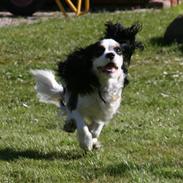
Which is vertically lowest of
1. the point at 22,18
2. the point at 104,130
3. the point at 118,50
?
the point at 22,18

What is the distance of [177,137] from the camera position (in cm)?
748

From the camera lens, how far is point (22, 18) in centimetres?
1864

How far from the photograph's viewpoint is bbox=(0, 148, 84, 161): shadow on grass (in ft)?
21.8

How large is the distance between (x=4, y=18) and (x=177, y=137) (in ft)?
A: 38.7

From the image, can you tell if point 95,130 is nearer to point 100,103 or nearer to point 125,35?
point 100,103

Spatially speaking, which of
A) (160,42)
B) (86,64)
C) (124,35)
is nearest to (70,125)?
(86,64)

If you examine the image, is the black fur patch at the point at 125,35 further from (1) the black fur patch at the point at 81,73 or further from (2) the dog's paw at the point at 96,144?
(2) the dog's paw at the point at 96,144

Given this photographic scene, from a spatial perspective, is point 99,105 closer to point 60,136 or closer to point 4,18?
point 60,136

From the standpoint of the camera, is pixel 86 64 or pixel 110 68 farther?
pixel 86 64

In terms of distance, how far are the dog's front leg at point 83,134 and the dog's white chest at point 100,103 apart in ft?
0.26

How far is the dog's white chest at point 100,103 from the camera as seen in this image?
6684 mm

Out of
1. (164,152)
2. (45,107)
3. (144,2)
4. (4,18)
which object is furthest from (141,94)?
Result: (144,2)

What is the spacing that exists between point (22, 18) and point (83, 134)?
12370 mm

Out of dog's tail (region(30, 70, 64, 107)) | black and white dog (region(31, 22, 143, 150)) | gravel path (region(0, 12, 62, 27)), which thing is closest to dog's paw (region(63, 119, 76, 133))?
black and white dog (region(31, 22, 143, 150))
